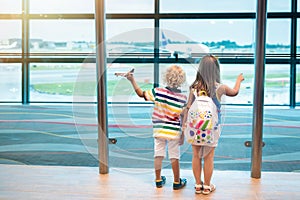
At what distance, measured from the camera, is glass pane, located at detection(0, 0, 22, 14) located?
7080 millimetres

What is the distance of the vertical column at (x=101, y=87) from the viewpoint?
3562mm

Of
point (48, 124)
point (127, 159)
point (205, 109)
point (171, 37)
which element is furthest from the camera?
point (48, 124)

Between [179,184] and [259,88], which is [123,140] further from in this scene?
[259,88]

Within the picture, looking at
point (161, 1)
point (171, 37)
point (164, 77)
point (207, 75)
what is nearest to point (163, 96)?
point (164, 77)

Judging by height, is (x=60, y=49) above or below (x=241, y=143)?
above

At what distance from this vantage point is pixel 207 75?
305 cm

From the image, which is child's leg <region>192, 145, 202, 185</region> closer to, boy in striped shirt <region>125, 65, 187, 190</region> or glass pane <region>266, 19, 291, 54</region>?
boy in striped shirt <region>125, 65, 187, 190</region>

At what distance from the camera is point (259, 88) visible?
137 inches

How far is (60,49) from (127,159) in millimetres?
3725

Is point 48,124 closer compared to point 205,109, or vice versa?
point 205,109

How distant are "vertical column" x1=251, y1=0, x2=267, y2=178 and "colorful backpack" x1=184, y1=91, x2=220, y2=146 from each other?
24.8 inches

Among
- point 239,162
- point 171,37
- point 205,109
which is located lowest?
point 239,162

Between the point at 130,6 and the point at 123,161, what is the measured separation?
3568mm

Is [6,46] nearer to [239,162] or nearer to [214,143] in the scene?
[239,162]
